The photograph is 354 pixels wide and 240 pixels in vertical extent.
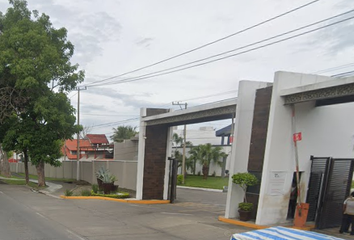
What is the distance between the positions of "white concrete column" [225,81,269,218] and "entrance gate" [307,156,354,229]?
246 cm

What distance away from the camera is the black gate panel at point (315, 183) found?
1313cm

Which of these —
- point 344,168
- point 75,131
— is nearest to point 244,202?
point 344,168

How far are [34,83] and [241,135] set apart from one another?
49.5 ft

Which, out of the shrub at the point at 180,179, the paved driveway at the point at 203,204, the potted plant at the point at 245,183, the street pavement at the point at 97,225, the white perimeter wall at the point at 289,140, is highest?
the white perimeter wall at the point at 289,140

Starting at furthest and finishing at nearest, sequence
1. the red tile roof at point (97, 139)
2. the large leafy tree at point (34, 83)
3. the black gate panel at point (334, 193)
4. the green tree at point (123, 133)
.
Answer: the green tree at point (123, 133)
the red tile roof at point (97, 139)
the large leafy tree at point (34, 83)
the black gate panel at point (334, 193)

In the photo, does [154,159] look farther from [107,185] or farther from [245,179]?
[245,179]

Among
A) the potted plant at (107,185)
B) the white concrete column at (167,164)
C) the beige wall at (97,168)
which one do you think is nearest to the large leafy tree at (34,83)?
the beige wall at (97,168)

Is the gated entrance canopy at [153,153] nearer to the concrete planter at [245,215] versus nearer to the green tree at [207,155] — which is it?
the concrete planter at [245,215]

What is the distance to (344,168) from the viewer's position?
41.9ft

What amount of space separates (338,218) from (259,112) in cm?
453

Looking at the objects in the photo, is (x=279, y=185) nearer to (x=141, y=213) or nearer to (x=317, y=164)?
(x=317, y=164)

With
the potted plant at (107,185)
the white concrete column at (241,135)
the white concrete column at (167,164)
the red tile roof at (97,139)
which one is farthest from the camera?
the red tile roof at (97,139)

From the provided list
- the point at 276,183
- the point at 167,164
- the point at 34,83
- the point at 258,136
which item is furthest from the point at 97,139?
the point at 276,183

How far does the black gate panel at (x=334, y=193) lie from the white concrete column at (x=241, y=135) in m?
3.02
